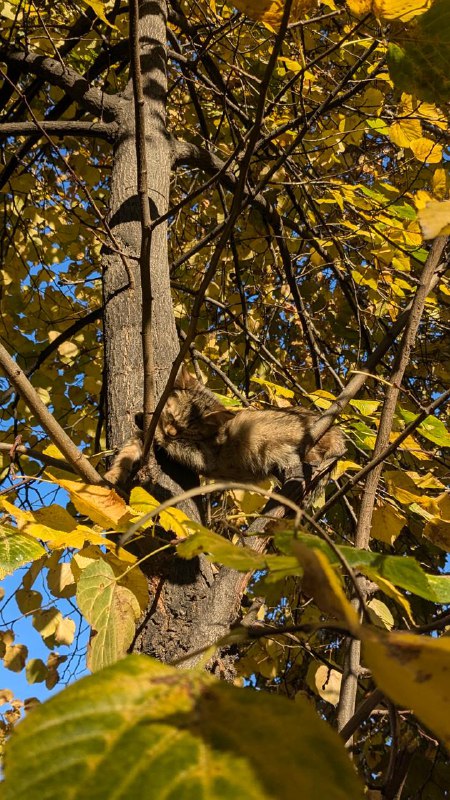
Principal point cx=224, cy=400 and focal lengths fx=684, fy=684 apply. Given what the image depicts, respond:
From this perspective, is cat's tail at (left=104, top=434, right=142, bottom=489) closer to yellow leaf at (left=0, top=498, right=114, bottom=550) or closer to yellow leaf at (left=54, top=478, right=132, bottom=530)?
yellow leaf at (left=0, top=498, right=114, bottom=550)

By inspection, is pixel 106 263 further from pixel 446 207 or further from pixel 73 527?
pixel 446 207

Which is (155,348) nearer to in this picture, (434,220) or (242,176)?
(242,176)

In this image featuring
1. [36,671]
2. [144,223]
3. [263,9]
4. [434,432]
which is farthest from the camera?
[36,671]

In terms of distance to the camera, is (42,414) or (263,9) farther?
(42,414)

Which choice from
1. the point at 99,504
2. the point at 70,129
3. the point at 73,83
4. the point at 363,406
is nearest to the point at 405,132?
the point at 363,406

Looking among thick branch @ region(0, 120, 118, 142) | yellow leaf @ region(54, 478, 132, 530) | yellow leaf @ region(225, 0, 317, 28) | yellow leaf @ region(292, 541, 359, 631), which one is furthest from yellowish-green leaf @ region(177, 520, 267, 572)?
thick branch @ region(0, 120, 118, 142)

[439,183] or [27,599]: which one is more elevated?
[439,183]

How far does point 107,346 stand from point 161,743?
1835 millimetres

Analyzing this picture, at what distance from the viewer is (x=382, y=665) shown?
0.48 metres

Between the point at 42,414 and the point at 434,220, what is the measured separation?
0.96 m

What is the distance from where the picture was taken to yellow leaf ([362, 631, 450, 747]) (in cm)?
46

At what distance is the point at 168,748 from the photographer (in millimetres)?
461

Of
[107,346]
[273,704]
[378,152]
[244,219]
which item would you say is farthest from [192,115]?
[273,704]

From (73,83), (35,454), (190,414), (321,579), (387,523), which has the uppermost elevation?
(73,83)
